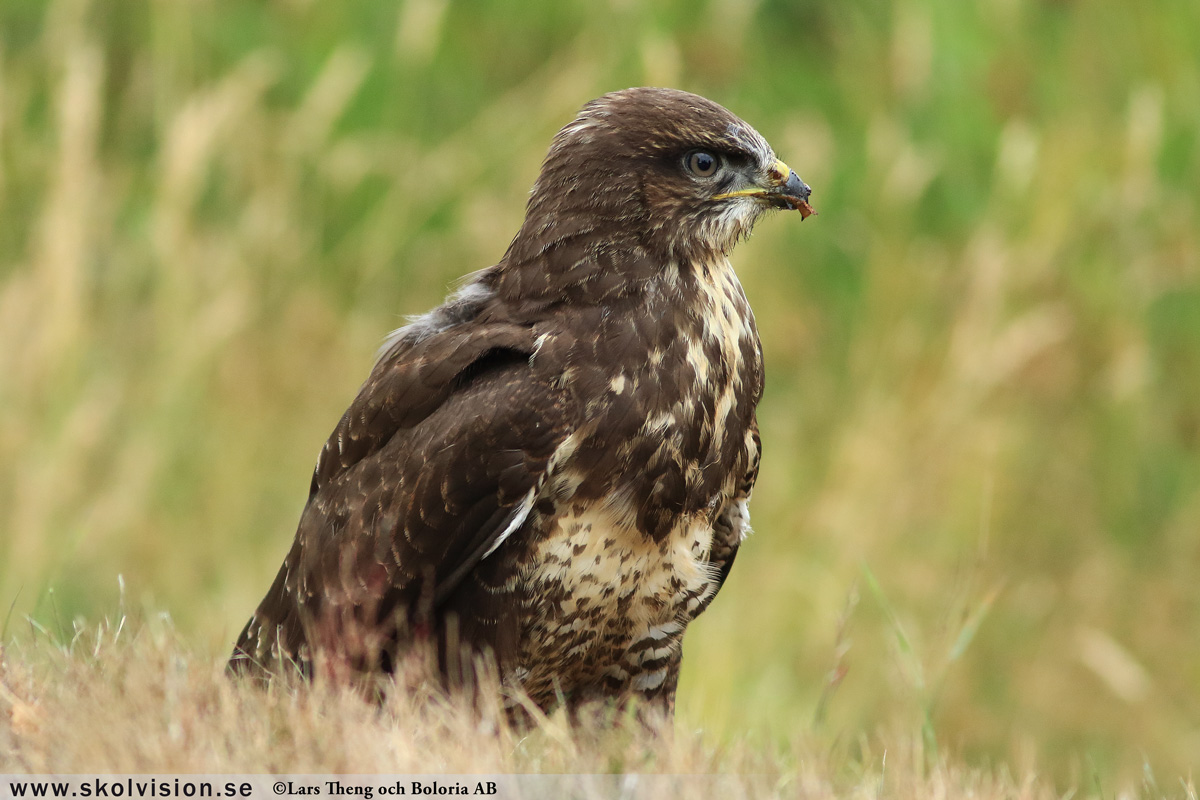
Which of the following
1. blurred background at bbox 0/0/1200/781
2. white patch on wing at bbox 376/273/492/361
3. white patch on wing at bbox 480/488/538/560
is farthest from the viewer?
blurred background at bbox 0/0/1200/781

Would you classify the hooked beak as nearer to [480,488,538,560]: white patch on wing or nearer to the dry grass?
[480,488,538,560]: white patch on wing

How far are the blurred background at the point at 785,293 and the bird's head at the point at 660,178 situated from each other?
182cm

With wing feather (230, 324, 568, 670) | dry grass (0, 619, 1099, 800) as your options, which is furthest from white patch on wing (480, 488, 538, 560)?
dry grass (0, 619, 1099, 800)

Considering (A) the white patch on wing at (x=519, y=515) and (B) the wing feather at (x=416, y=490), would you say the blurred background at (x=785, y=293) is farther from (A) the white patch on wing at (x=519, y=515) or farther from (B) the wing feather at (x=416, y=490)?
(A) the white patch on wing at (x=519, y=515)

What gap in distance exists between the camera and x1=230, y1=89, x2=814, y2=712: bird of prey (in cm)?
307

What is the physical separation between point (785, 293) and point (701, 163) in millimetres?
2840

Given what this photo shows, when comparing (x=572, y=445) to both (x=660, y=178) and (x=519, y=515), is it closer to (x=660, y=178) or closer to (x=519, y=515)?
(x=519, y=515)

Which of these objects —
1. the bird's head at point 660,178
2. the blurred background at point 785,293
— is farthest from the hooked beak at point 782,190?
the blurred background at point 785,293

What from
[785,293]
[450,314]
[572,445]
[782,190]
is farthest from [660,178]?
[785,293]

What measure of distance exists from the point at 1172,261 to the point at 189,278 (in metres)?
3.75

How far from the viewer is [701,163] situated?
339 centimetres

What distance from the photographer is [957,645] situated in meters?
3.17

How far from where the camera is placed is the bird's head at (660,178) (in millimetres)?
3338

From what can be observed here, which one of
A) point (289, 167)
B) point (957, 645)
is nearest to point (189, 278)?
point (289, 167)
